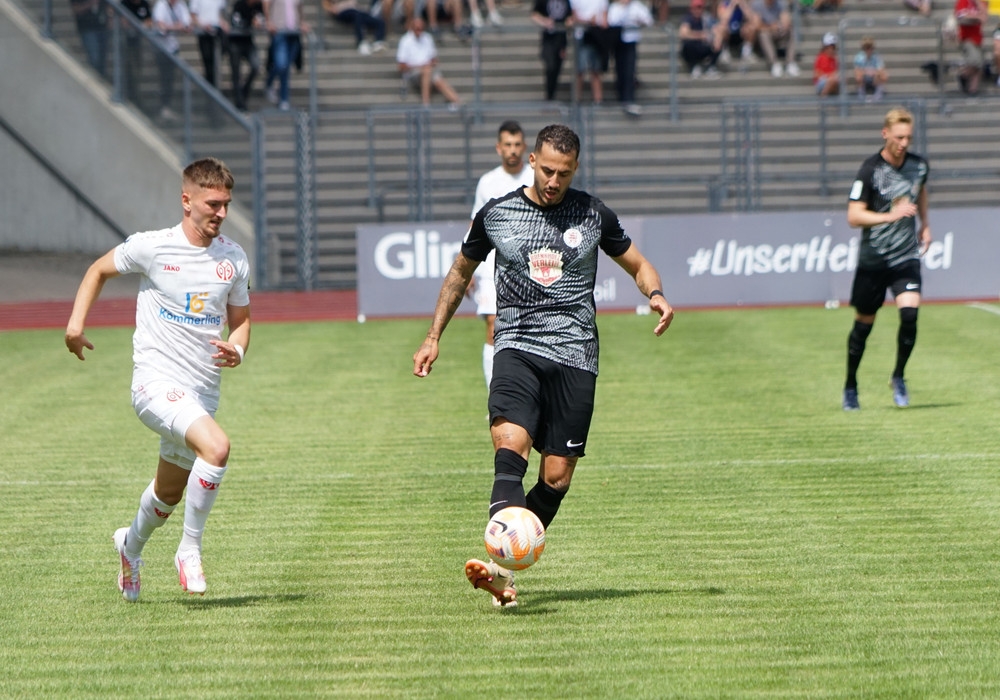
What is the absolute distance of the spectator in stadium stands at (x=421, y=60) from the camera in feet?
90.8

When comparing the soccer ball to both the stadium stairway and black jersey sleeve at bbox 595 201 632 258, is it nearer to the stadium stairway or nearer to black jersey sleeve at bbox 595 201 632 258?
black jersey sleeve at bbox 595 201 632 258

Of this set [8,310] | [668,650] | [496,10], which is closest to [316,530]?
[668,650]

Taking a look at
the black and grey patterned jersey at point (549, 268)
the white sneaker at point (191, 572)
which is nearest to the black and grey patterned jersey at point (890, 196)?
the black and grey patterned jersey at point (549, 268)

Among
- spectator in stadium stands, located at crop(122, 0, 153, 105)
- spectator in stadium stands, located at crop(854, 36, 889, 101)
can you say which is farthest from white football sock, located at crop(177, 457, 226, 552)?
spectator in stadium stands, located at crop(854, 36, 889, 101)

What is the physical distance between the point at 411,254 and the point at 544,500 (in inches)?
568

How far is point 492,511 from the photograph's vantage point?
6348 mm

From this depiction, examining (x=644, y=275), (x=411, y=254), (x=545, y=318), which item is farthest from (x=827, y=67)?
(x=545, y=318)

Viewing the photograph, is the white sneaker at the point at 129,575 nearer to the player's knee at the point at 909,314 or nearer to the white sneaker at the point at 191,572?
the white sneaker at the point at 191,572

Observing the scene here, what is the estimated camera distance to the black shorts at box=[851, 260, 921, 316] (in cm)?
1184

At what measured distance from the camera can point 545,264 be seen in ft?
21.9

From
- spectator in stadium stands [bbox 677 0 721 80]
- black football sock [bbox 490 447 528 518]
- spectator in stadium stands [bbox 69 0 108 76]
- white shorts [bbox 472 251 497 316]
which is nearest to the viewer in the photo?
black football sock [bbox 490 447 528 518]

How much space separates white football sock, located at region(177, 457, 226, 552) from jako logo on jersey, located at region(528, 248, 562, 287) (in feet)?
5.37

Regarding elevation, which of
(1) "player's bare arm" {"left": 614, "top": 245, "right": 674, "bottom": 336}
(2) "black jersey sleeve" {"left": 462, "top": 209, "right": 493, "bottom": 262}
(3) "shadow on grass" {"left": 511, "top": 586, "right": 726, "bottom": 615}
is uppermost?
(2) "black jersey sleeve" {"left": 462, "top": 209, "right": 493, "bottom": 262}

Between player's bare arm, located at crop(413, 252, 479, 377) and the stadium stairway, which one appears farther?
the stadium stairway
